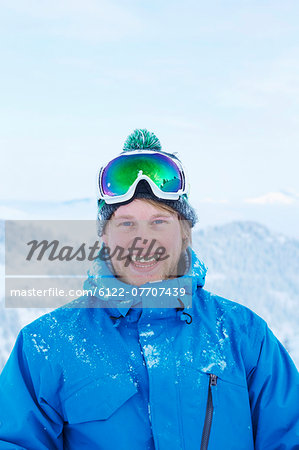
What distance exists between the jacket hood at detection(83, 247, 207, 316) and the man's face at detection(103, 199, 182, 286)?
0.23 ft

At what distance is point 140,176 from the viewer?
8.91 feet

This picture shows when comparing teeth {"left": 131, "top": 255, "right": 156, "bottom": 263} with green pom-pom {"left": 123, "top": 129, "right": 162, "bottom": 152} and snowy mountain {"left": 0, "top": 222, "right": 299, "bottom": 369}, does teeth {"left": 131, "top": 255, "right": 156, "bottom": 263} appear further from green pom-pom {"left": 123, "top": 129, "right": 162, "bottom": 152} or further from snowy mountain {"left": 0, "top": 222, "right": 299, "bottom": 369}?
snowy mountain {"left": 0, "top": 222, "right": 299, "bottom": 369}

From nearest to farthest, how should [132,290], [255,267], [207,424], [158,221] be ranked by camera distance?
[207,424], [132,290], [158,221], [255,267]

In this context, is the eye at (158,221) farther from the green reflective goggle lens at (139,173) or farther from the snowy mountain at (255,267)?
the snowy mountain at (255,267)

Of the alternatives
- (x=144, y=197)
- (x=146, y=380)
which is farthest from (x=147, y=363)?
(x=144, y=197)

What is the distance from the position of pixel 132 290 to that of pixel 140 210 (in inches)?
18.5

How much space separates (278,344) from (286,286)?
18.9 m

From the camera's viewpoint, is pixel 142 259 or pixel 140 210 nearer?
pixel 142 259

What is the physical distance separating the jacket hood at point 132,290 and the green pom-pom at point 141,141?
0.79m

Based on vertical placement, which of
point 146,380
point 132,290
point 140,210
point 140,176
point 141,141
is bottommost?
point 146,380

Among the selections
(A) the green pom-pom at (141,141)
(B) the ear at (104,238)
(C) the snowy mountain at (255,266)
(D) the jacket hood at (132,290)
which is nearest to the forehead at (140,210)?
(B) the ear at (104,238)

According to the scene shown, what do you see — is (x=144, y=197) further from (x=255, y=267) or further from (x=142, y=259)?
(x=255, y=267)

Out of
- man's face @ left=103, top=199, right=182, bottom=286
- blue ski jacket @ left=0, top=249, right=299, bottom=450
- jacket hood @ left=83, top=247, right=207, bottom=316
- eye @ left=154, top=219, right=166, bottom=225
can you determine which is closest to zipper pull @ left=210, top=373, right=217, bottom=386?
blue ski jacket @ left=0, top=249, right=299, bottom=450

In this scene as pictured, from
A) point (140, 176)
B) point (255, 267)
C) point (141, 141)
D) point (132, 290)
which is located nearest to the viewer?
point (132, 290)
